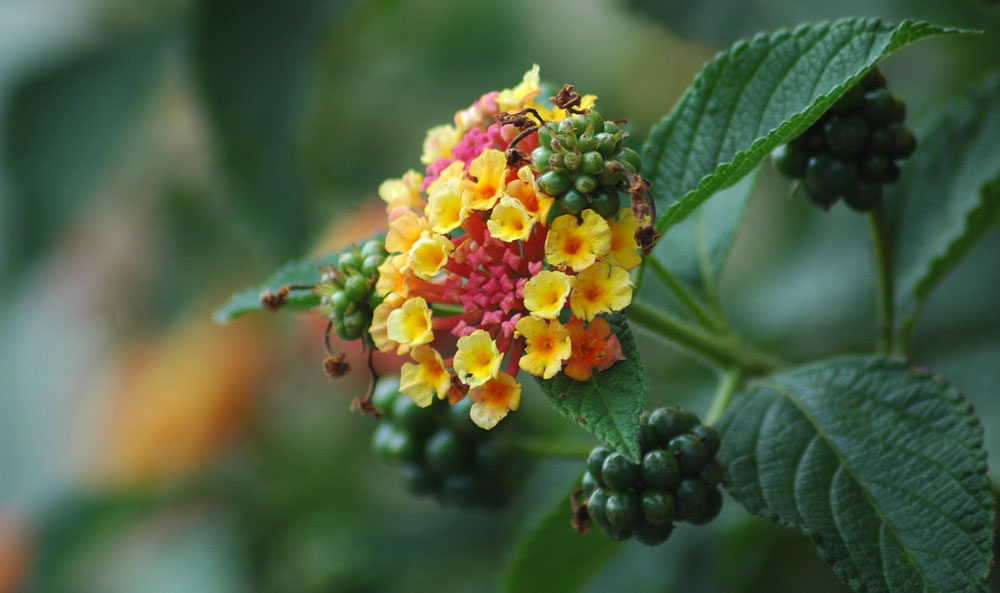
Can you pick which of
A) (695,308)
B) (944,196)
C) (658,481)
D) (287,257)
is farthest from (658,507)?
(287,257)

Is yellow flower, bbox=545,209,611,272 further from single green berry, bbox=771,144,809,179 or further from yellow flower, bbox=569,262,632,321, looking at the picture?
single green berry, bbox=771,144,809,179

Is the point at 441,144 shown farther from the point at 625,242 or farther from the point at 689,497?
the point at 689,497

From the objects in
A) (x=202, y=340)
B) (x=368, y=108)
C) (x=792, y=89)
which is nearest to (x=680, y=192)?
(x=792, y=89)

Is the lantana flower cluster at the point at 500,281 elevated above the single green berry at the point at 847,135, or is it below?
above

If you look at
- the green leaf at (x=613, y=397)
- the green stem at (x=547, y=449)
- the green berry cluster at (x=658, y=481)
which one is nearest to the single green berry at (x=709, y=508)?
the green berry cluster at (x=658, y=481)

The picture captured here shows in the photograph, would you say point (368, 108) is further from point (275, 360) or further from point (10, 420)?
point (10, 420)

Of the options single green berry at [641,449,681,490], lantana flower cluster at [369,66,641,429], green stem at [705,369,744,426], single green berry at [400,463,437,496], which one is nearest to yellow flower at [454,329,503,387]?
lantana flower cluster at [369,66,641,429]

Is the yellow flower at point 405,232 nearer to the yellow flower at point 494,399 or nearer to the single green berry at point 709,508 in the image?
the yellow flower at point 494,399
